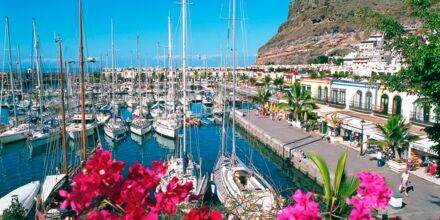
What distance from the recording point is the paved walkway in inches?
557

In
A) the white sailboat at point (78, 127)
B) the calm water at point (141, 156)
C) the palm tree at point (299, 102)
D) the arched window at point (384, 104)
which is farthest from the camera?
the white sailboat at point (78, 127)

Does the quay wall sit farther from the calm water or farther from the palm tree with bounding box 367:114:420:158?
the palm tree with bounding box 367:114:420:158

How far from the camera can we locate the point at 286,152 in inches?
1048

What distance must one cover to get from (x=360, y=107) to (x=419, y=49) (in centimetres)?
2552

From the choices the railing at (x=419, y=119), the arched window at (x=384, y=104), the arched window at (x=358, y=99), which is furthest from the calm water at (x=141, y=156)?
the arched window at (x=384, y=104)

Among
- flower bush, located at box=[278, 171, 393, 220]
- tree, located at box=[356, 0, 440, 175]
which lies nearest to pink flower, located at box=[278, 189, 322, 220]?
flower bush, located at box=[278, 171, 393, 220]

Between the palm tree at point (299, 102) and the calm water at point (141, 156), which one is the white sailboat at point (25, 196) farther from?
the palm tree at point (299, 102)

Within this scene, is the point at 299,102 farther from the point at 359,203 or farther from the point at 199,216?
the point at 199,216

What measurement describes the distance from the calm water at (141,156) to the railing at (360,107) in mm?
9231

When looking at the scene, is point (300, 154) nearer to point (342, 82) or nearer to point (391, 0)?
point (342, 82)

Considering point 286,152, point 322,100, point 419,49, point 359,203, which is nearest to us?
point 359,203

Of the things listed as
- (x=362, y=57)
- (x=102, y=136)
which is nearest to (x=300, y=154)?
(x=102, y=136)

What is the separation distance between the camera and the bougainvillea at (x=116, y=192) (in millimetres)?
2840

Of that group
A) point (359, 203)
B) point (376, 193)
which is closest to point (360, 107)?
point (376, 193)
